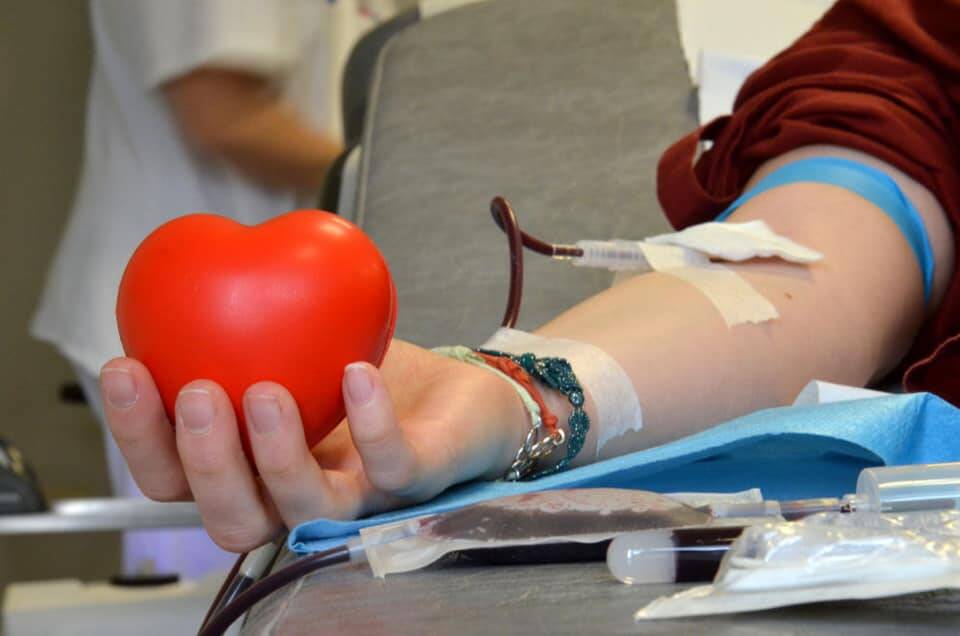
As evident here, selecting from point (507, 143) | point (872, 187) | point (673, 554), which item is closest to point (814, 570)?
point (673, 554)

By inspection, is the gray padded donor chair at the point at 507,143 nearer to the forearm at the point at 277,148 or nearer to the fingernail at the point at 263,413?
the forearm at the point at 277,148

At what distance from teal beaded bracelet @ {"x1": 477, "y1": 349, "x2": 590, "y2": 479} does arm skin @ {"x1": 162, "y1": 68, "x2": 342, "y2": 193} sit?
1163 mm

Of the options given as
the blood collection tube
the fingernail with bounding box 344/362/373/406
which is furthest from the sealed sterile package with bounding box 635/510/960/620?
the fingernail with bounding box 344/362/373/406

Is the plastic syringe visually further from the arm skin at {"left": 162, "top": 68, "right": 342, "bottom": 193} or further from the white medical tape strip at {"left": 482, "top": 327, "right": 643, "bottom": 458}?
the arm skin at {"left": 162, "top": 68, "right": 342, "bottom": 193}

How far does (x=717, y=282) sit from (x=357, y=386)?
1.07 ft

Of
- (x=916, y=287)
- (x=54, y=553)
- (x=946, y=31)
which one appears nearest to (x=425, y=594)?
(x=916, y=287)

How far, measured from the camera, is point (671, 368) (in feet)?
2.06

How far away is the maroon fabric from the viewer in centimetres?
78

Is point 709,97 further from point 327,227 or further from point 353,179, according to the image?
point 327,227

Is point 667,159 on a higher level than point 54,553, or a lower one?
higher

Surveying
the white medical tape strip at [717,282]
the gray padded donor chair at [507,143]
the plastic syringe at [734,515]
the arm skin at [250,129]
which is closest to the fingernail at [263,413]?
the plastic syringe at [734,515]

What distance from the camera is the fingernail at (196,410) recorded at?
0.40m

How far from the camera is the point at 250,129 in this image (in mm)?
1709

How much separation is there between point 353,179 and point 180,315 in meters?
0.88
